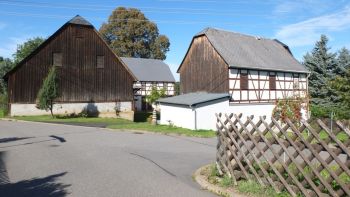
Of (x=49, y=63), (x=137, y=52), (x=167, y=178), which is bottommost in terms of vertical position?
(x=167, y=178)

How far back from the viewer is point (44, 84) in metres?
29.3

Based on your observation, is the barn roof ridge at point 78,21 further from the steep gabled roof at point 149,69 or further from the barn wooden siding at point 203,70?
the steep gabled roof at point 149,69

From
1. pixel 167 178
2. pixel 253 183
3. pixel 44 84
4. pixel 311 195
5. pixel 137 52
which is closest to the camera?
pixel 311 195

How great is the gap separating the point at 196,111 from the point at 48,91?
13.0 m

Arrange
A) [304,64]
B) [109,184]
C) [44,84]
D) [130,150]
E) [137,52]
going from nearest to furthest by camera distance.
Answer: [109,184], [130,150], [44,84], [304,64], [137,52]

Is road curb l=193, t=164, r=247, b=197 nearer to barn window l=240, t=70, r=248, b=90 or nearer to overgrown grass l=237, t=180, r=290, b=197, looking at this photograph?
overgrown grass l=237, t=180, r=290, b=197

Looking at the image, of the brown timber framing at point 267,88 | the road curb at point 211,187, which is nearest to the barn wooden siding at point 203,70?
the brown timber framing at point 267,88

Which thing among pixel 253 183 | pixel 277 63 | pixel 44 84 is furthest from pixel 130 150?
pixel 277 63

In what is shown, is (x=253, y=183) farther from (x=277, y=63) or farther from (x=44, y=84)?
(x=277, y=63)

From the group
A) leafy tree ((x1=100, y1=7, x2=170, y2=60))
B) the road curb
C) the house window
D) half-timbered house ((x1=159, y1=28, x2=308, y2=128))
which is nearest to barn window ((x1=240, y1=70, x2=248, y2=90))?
half-timbered house ((x1=159, y1=28, x2=308, y2=128))

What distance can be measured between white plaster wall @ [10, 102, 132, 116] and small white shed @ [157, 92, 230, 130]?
7949 mm

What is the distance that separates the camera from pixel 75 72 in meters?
32.8

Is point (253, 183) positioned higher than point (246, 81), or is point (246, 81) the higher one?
point (246, 81)

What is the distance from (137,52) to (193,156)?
5664 cm
